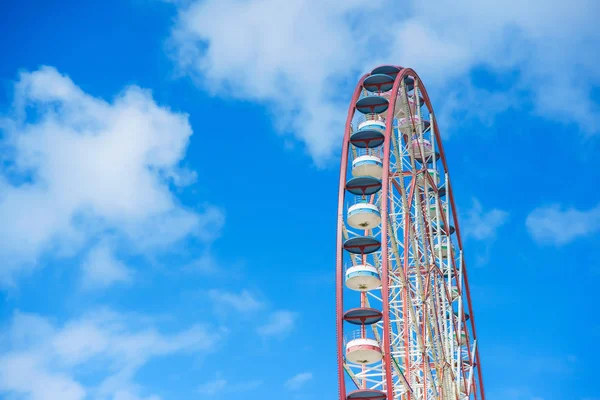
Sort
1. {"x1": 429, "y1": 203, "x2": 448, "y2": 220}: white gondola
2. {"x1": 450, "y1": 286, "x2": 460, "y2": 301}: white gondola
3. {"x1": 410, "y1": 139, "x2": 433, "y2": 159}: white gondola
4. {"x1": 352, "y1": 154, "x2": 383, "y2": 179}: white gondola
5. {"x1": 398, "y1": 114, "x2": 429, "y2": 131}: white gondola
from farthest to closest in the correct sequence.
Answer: {"x1": 450, "y1": 286, "x2": 460, "y2": 301}: white gondola, {"x1": 429, "y1": 203, "x2": 448, "y2": 220}: white gondola, {"x1": 410, "y1": 139, "x2": 433, "y2": 159}: white gondola, {"x1": 398, "y1": 114, "x2": 429, "y2": 131}: white gondola, {"x1": 352, "y1": 154, "x2": 383, "y2": 179}: white gondola

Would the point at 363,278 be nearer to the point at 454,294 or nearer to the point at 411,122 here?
the point at 411,122

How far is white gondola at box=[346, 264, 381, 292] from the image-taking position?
36406mm

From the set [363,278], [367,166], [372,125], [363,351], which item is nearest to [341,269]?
[363,278]

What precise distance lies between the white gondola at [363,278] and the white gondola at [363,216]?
2.15 metres

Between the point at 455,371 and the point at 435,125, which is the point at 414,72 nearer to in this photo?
the point at 435,125

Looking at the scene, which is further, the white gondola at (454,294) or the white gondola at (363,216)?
the white gondola at (454,294)

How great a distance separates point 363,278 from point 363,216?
9.41 feet

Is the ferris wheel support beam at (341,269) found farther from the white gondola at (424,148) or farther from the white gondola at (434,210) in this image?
the white gondola at (434,210)

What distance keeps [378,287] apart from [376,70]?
11495 millimetres

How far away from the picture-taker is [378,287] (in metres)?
36.6

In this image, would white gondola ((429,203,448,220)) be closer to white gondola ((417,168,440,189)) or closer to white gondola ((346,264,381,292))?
white gondola ((417,168,440,189))

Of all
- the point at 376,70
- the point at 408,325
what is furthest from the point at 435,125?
the point at 408,325

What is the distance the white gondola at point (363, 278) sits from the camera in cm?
3641

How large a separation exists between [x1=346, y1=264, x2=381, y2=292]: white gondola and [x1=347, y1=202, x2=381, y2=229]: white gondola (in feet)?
7.05
